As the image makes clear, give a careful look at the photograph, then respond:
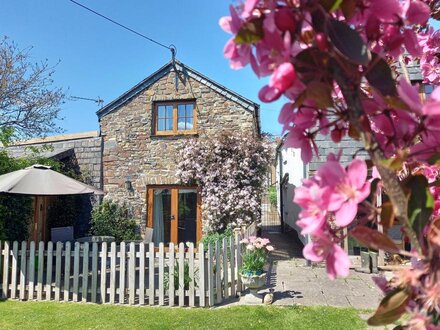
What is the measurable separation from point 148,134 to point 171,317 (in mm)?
7533

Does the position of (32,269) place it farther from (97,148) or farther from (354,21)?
(354,21)

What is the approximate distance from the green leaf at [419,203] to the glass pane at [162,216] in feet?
36.4

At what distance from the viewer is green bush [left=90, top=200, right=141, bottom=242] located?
11281mm

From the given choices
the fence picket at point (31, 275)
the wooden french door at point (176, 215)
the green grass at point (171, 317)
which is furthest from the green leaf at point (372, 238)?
the wooden french door at point (176, 215)

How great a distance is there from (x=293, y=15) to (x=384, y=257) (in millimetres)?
A: 9304

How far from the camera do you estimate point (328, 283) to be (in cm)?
748

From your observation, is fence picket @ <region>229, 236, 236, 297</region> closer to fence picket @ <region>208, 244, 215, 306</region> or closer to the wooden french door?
fence picket @ <region>208, 244, 215, 306</region>

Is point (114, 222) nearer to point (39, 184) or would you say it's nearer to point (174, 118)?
point (174, 118)

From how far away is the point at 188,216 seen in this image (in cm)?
1143

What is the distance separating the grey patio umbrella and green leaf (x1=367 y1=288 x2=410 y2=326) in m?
6.74

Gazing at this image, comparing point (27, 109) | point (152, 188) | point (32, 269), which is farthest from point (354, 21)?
point (27, 109)

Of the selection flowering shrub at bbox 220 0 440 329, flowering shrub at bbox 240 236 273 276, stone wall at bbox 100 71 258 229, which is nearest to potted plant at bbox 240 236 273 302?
flowering shrub at bbox 240 236 273 276

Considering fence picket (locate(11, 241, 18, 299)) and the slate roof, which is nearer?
fence picket (locate(11, 241, 18, 299))

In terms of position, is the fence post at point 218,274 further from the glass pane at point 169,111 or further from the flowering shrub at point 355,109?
the glass pane at point 169,111
